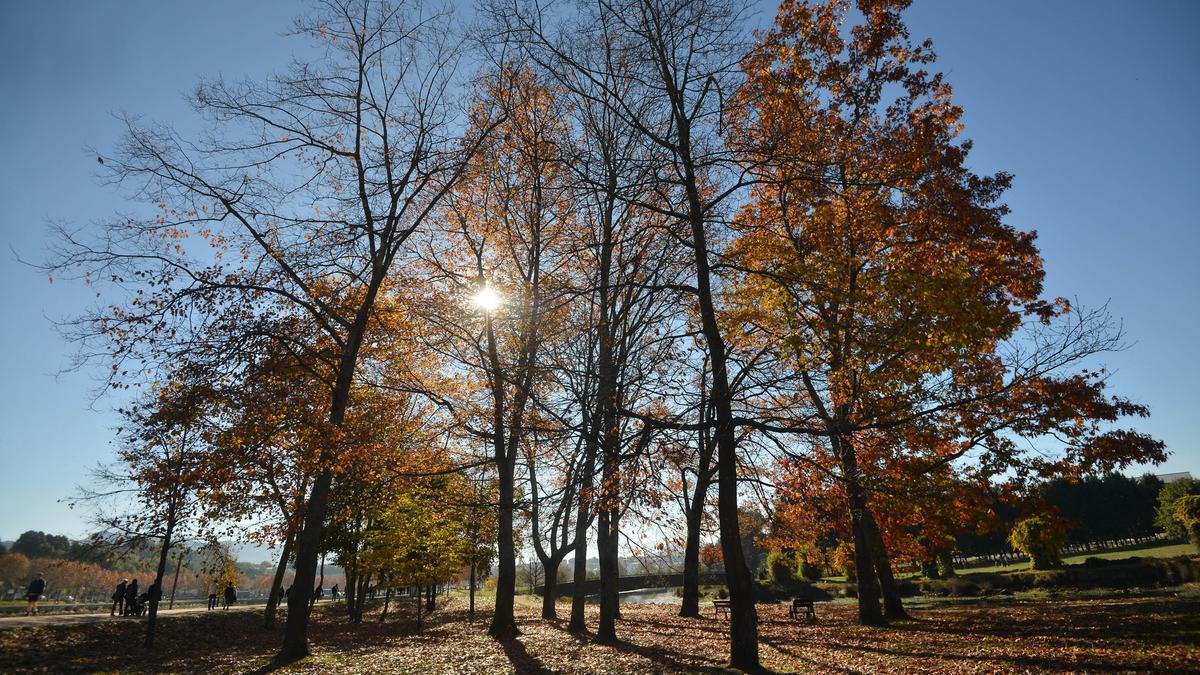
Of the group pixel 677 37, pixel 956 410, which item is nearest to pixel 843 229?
pixel 956 410

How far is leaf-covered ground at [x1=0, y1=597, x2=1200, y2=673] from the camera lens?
30.9 feet

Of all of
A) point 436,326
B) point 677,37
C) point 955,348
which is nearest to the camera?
point 677,37

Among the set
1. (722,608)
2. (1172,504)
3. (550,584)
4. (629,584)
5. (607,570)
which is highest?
(1172,504)

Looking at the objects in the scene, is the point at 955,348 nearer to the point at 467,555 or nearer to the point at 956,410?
the point at 956,410

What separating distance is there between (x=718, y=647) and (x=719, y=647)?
0.02 meters

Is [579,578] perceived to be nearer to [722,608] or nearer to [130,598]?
[722,608]

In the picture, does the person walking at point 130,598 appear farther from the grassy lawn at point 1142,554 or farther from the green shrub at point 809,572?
the grassy lawn at point 1142,554

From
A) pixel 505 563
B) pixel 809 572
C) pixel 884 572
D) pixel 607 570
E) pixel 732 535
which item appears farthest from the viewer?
pixel 809 572

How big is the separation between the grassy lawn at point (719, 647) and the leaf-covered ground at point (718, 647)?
1.2 inches

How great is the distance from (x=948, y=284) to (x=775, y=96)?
556 centimetres

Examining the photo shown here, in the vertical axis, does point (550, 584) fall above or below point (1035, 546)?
below

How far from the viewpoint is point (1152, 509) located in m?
53.5

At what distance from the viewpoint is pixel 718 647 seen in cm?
1267

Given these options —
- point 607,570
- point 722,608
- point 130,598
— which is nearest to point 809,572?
point 722,608
